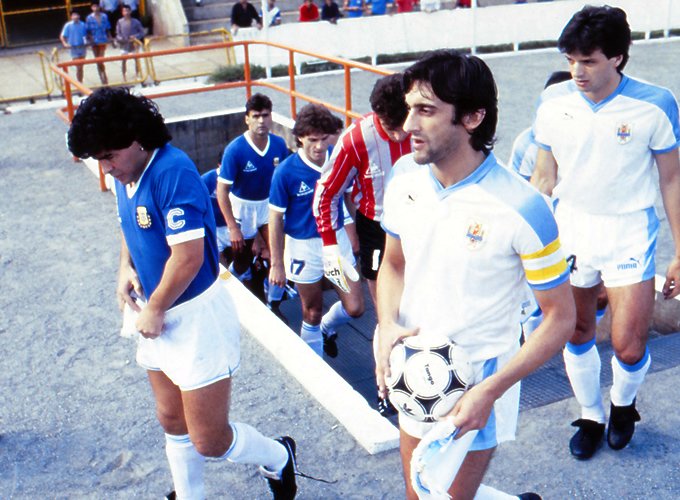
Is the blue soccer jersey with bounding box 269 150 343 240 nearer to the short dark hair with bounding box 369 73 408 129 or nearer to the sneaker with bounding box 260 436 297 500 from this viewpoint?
the short dark hair with bounding box 369 73 408 129

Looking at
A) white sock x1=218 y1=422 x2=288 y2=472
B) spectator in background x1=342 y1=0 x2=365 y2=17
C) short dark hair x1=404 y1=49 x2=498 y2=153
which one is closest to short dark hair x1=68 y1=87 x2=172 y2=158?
short dark hair x1=404 y1=49 x2=498 y2=153

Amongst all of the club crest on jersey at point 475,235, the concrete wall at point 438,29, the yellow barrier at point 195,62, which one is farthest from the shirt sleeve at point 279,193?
the concrete wall at point 438,29

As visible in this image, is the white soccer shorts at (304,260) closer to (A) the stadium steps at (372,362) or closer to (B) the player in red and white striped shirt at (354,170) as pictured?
(A) the stadium steps at (372,362)

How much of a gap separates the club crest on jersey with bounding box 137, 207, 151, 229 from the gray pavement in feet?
5.10

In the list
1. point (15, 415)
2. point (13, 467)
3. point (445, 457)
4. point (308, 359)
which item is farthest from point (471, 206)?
point (15, 415)

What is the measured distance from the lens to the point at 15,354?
6.10 m

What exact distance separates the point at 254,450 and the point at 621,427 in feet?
6.48

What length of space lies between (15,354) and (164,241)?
3085 mm

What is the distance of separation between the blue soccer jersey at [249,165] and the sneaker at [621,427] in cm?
415

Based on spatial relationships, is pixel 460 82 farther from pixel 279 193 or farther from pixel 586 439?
pixel 279 193

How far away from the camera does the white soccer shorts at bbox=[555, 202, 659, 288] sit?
4.34m

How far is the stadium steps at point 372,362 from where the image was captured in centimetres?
539

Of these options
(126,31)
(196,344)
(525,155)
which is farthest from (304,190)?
(126,31)

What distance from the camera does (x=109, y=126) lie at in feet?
11.2
